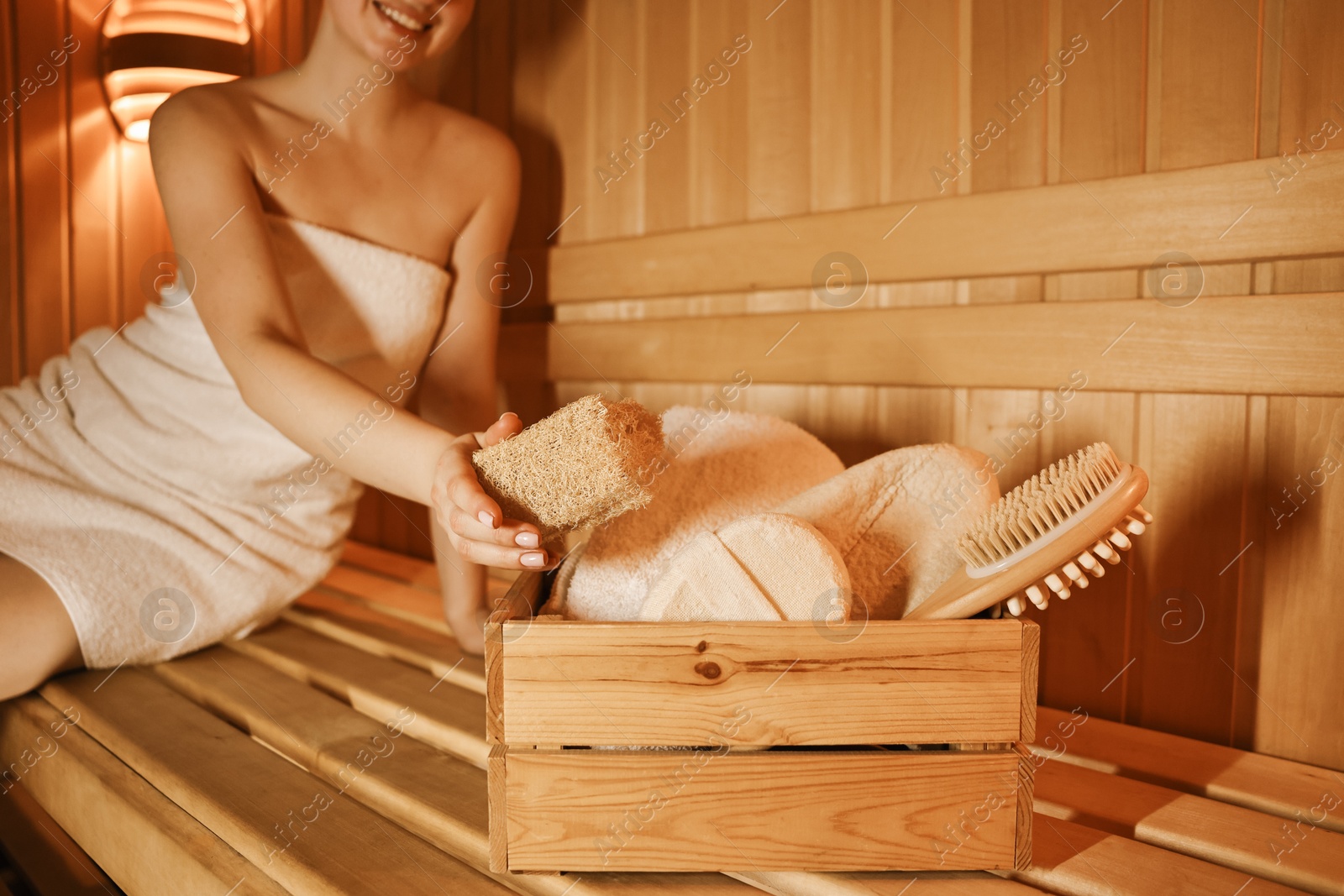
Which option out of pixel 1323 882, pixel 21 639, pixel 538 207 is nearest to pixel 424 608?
pixel 21 639

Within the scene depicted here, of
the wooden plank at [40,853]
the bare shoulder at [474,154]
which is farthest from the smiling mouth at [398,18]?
the wooden plank at [40,853]

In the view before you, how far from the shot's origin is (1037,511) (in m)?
0.59

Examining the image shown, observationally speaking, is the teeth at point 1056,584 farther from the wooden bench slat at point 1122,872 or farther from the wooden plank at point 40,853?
the wooden plank at point 40,853

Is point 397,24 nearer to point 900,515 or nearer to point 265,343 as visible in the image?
point 265,343

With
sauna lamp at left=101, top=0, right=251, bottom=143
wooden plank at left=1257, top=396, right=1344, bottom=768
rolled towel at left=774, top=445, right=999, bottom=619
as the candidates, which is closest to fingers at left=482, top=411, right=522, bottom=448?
rolled towel at left=774, top=445, right=999, bottom=619

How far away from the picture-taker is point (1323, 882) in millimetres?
613

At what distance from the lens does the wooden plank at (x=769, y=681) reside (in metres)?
0.58

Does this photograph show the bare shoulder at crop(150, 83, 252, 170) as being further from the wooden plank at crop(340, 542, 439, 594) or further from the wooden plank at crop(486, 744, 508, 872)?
the wooden plank at crop(486, 744, 508, 872)

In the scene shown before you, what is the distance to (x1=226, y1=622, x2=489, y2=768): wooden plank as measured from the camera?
0.87m

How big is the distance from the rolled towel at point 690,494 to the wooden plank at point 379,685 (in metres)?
0.23

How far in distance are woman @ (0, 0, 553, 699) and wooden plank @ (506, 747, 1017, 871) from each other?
51cm

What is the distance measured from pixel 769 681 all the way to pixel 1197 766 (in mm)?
511

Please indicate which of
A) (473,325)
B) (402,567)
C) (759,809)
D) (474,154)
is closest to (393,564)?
(402,567)

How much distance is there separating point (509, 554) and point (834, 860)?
32cm
